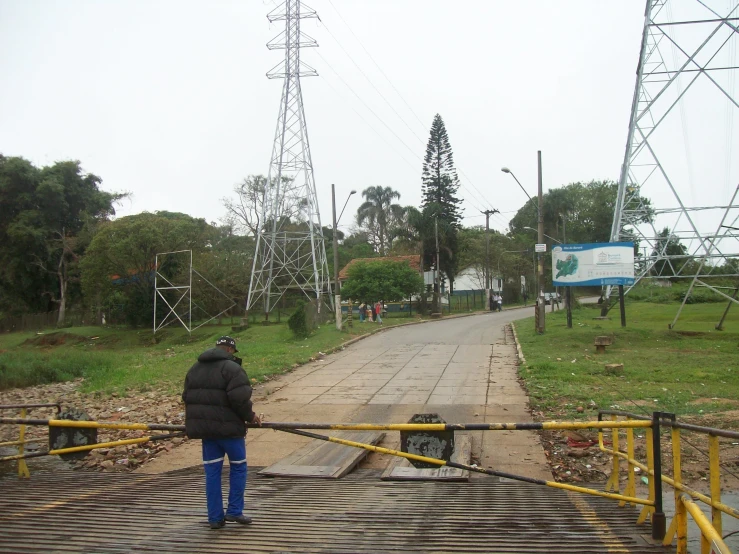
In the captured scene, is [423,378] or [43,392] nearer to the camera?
[423,378]

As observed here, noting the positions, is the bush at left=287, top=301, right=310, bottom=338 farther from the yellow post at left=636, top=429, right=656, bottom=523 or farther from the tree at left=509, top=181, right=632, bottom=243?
the tree at left=509, top=181, right=632, bottom=243

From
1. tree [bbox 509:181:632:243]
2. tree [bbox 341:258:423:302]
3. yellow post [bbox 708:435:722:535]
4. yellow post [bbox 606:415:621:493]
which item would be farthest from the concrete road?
tree [bbox 509:181:632:243]

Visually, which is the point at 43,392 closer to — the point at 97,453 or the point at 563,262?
the point at 97,453

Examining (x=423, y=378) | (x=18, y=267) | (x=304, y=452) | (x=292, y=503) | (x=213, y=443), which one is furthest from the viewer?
(x=18, y=267)

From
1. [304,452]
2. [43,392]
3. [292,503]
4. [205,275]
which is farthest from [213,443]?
[205,275]

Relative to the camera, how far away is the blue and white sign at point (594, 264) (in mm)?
26812

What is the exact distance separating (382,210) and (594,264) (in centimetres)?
5732

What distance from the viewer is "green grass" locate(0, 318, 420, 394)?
57.8 feet

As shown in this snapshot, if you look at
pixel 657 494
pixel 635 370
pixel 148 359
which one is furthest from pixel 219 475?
pixel 148 359

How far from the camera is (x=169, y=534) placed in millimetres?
5215

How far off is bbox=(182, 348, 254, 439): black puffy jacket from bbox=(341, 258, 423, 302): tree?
41306 millimetres

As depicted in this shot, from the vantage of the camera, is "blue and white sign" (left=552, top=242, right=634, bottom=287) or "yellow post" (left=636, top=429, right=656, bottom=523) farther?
"blue and white sign" (left=552, top=242, right=634, bottom=287)

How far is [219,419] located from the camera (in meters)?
5.39

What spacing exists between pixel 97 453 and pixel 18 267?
50039 mm
